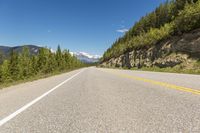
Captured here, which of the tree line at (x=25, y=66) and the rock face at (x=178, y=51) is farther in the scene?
the tree line at (x=25, y=66)

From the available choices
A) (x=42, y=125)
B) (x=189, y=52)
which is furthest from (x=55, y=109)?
(x=189, y=52)

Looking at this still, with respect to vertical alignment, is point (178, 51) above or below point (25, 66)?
above

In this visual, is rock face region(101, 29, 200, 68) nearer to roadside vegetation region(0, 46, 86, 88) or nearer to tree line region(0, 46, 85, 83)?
roadside vegetation region(0, 46, 86, 88)

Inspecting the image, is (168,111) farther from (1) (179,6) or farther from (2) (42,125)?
(1) (179,6)

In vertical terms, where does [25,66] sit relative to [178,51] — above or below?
below

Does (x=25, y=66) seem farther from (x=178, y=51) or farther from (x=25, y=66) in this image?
(x=178, y=51)

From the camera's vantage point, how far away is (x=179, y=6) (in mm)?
56094

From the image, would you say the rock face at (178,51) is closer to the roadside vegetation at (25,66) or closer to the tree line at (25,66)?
the roadside vegetation at (25,66)

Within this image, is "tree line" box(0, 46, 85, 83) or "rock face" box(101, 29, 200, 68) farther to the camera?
"tree line" box(0, 46, 85, 83)

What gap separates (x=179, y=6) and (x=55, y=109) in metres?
57.1

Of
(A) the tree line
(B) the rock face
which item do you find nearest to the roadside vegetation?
(A) the tree line

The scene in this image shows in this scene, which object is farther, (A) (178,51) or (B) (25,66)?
(B) (25,66)

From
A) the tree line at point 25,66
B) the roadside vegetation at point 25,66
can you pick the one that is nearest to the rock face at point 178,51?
the roadside vegetation at point 25,66

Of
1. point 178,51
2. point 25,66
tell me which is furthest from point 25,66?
point 178,51
